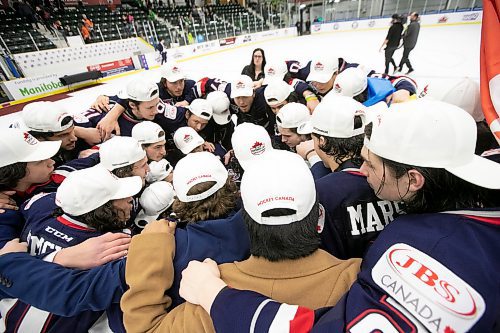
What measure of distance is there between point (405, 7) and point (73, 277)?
24768mm

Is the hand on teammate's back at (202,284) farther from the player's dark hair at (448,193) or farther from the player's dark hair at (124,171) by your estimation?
the player's dark hair at (124,171)

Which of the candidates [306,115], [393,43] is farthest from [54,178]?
[393,43]

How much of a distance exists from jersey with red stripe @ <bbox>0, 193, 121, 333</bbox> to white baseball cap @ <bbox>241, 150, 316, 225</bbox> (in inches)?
39.6

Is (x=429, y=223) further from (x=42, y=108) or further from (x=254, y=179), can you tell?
(x=42, y=108)

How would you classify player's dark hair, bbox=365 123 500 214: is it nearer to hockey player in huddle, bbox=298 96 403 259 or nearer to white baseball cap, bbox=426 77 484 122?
hockey player in huddle, bbox=298 96 403 259

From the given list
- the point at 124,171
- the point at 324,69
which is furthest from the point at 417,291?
the point at 324,69

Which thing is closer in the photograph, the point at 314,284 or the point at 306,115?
the point at 314,284

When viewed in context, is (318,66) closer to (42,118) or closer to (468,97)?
(468,97)

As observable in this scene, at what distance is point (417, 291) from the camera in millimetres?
667

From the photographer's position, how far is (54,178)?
6.49ft

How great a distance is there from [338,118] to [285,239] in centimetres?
108

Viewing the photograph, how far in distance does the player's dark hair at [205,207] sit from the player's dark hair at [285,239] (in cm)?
45

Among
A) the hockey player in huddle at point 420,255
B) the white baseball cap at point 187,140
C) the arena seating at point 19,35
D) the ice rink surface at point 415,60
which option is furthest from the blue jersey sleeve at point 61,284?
the arena seating at point 19,35

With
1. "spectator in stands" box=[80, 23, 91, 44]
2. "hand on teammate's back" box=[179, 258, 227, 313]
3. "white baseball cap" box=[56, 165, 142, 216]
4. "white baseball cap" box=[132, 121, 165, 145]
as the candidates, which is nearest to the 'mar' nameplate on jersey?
"hand on teammate's back" box=[179, 258, 227, 313]
